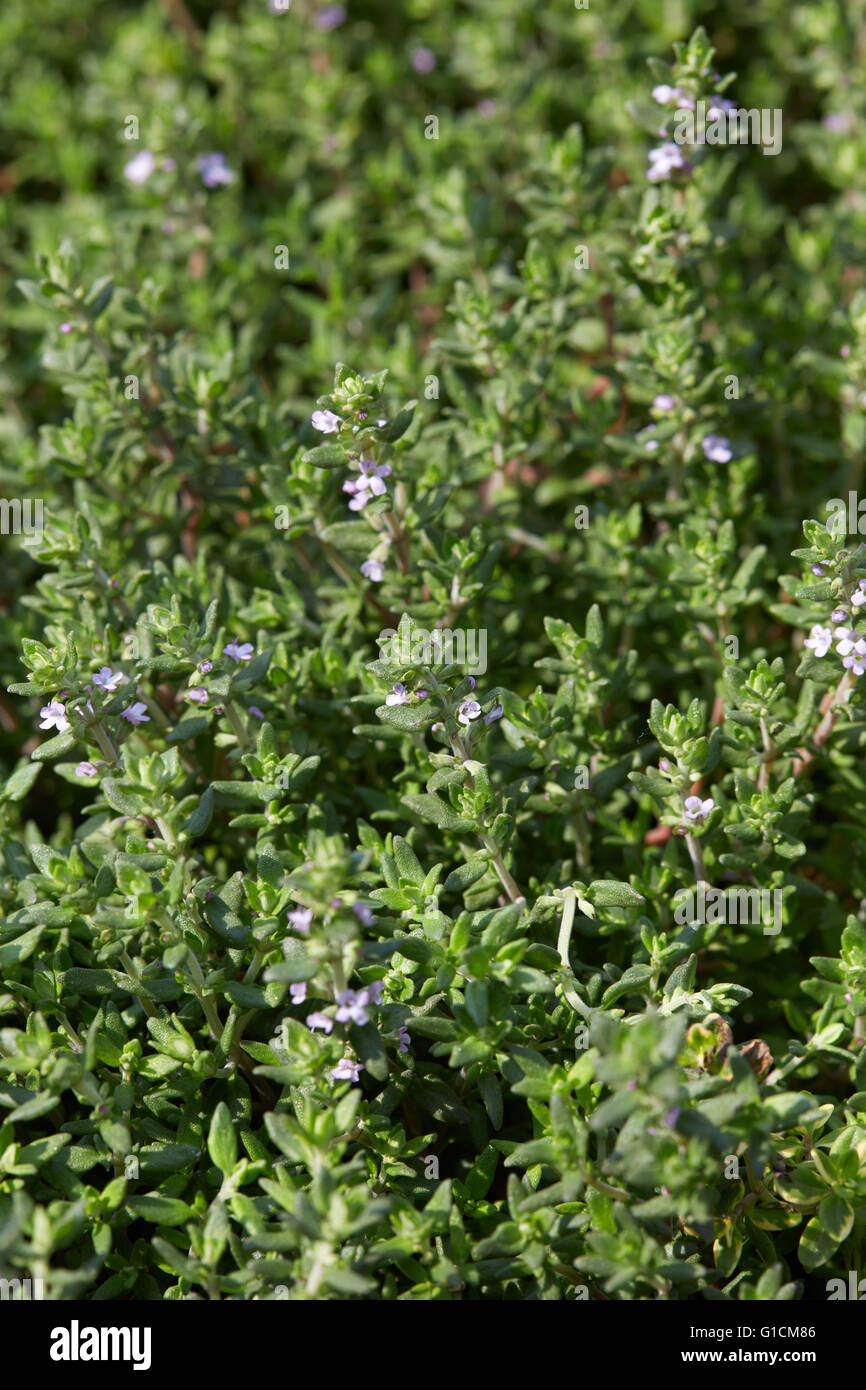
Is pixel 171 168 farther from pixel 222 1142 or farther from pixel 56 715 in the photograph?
pixel 222 1142

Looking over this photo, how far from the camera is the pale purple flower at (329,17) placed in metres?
5.65

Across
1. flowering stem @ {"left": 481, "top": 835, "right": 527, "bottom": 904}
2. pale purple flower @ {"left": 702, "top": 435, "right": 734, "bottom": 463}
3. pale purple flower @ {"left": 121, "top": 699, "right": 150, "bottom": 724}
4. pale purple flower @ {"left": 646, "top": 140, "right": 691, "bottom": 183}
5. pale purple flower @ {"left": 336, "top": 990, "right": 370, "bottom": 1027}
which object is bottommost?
pale purple flower @ {"left": 336, "top": 990, "right": 370, "bottom": 1027}

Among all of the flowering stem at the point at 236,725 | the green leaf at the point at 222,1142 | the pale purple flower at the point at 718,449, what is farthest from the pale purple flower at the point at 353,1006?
the pale purple flower at the point at 718,449

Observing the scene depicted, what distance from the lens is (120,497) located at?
4.21 metres

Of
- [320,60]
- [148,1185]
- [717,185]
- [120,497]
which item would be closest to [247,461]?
[120,497]

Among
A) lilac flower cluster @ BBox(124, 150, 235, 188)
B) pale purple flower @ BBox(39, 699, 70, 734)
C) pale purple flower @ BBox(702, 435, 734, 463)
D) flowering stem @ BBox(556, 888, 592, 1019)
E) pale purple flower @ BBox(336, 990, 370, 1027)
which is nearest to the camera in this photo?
pale purple flower @ BBox(336, 990, 370, 1027)

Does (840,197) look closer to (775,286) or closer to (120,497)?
(775,286)

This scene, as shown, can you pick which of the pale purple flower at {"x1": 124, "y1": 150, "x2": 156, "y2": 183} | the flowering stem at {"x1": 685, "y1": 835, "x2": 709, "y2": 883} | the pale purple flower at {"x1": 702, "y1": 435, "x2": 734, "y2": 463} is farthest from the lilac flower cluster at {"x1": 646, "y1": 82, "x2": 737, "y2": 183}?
the flowering stem at {"x1": 685, "y1": 835, "x2": 709, "y2": 883}

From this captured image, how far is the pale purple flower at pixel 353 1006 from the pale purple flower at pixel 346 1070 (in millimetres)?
156

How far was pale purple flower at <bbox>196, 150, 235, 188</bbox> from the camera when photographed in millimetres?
4875

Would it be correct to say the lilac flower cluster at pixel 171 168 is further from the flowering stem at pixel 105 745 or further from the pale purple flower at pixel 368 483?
the flowering stem at pixel 105 745

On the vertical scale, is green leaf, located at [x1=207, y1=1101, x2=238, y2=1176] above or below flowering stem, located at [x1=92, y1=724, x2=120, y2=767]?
below

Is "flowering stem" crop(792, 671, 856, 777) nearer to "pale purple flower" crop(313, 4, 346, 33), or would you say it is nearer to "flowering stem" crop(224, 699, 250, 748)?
"flowering stem" crop(224, 699, 250, 748)

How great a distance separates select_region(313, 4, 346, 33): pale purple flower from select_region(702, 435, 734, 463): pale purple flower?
3.13m
